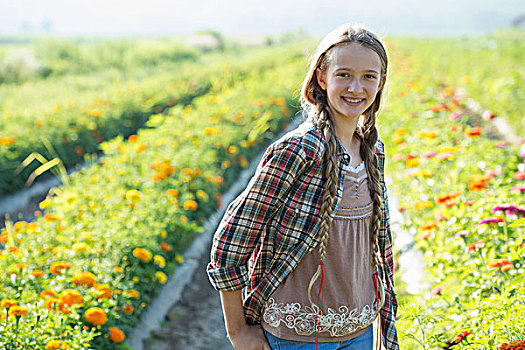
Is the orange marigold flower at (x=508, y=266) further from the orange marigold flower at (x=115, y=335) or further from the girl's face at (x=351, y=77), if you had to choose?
the orange marigold flower at (x=115, y=335)

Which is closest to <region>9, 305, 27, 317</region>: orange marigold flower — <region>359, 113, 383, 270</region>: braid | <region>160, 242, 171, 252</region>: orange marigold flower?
<region>160, 242, 171, 252</region>: orange marigold flower

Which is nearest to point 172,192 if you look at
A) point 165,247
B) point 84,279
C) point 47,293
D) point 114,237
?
point 165,247

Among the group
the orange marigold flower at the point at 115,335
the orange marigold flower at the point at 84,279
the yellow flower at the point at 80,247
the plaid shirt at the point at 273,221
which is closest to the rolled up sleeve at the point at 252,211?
the plaid shirt at the point at 273,221

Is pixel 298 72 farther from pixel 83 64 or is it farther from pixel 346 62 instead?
pixel 346 62

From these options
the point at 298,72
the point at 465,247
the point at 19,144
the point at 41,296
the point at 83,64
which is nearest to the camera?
the point at 41,296

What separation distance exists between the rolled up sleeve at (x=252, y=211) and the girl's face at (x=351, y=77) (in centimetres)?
19

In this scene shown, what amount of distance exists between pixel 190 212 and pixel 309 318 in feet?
8.59

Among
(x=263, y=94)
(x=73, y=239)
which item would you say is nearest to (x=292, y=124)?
(x=263, y=94)

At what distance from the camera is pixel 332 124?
1330 millimetres

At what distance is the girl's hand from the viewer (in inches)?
49.7

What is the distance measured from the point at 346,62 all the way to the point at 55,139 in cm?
507

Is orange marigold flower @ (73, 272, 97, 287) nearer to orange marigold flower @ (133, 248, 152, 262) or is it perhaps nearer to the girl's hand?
orange marigold flower @ (133, 248, 152, 262)

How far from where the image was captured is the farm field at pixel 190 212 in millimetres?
1998

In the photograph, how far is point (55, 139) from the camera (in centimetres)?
566
